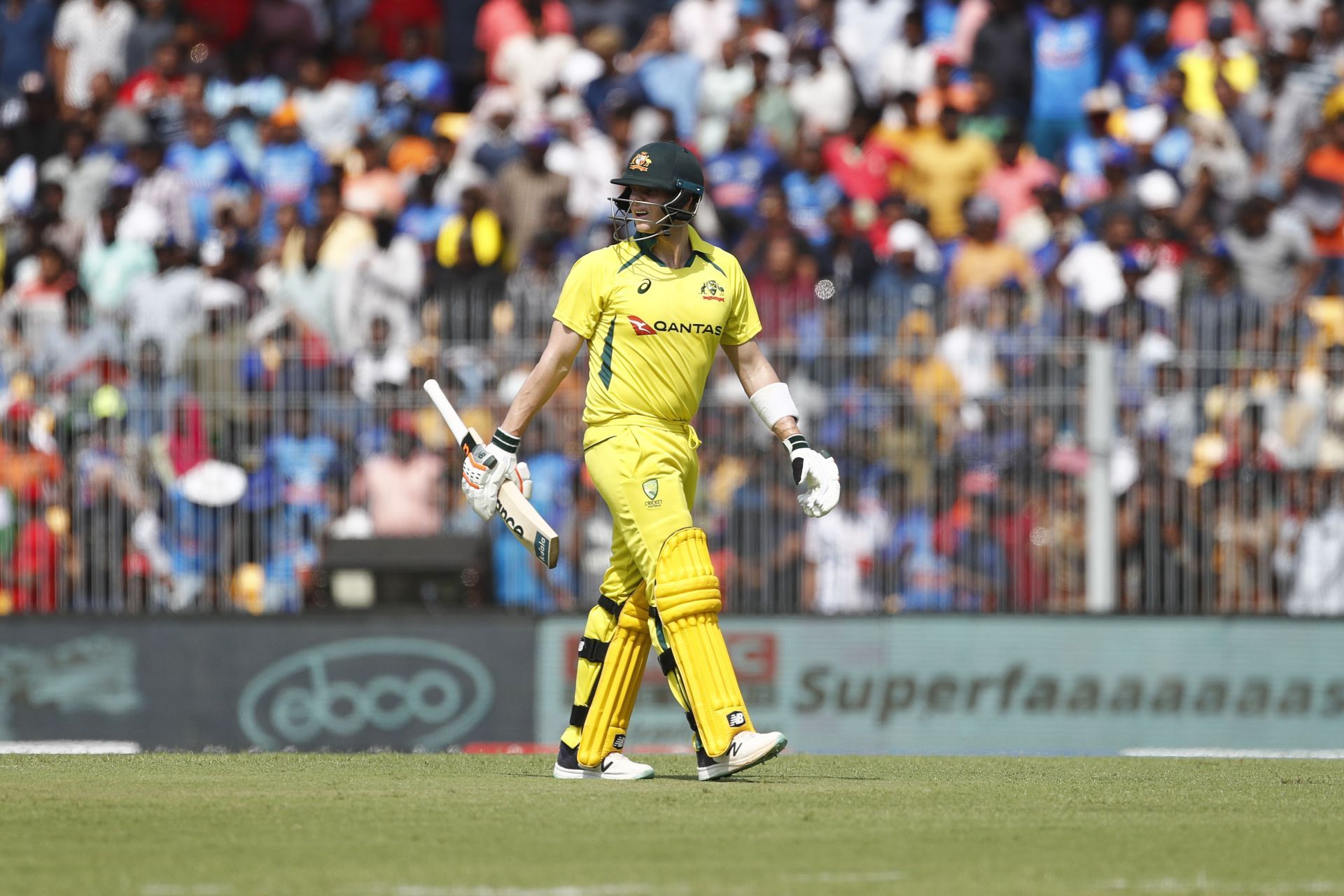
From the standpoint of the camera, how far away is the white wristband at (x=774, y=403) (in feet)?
30.8

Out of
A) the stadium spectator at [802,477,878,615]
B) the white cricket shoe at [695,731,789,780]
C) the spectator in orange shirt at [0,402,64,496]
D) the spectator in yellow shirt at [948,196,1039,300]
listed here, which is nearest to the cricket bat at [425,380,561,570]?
the white cricket shoe at [695,731,789,780]

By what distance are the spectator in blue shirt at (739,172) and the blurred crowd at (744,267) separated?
1.7 inches

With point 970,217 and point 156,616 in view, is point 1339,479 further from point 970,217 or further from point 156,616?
point 156,616

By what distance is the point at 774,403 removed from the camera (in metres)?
9.40

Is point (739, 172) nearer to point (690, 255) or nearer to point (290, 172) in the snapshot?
point (290, 172)

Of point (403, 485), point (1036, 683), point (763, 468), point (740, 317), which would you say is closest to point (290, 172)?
point (403, 485)

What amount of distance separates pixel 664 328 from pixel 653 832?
2.43 m

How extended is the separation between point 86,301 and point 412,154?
3.97 m

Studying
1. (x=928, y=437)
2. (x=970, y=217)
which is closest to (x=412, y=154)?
(x=970, y=217)

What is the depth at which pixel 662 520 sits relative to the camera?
29.0 feet

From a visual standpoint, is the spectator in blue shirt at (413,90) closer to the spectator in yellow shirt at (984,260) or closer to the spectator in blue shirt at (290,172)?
the spectator in blue shirt at (290,172)

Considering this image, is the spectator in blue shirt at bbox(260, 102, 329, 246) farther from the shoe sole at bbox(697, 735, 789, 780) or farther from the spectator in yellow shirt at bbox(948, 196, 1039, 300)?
the shoe sole at bbox(697, 735, 789, 780)

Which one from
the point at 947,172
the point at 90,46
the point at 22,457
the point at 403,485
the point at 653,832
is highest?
the point at 90,46

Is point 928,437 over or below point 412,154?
below
